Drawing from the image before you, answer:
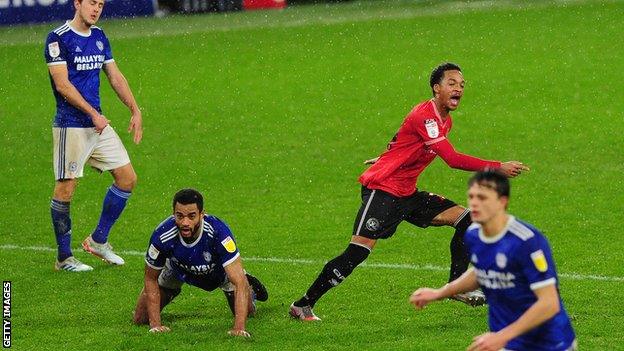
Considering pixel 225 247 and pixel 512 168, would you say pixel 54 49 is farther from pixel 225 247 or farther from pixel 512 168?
pixel 512 168

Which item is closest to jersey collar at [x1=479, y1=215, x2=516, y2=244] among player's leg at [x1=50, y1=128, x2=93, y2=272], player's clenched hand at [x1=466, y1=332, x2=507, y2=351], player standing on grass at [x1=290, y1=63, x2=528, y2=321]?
player's clenched hand at [x1=466, y1=332, x2=507, y2=351]

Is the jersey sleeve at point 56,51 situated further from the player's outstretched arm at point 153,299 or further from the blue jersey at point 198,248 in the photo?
the player's outstretched arm at point 153,299

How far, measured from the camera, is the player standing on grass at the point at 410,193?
36.4 ft

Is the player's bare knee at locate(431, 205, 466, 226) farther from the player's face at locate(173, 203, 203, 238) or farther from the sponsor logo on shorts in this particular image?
the player's face at locate(173, 203, 203, 238)

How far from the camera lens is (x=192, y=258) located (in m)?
10.8

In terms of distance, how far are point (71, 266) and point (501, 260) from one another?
21.5ft

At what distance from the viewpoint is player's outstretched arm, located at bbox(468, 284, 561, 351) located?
7.48 metres

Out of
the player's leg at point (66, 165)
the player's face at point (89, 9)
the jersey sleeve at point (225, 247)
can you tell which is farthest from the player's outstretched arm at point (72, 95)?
the jersey sleeve at point (225, 247)

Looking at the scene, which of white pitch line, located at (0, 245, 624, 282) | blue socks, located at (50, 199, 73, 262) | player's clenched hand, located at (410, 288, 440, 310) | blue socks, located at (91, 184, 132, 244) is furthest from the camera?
blue socks, located at (91, 184, 132, 244)

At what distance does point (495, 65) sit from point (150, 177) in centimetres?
857

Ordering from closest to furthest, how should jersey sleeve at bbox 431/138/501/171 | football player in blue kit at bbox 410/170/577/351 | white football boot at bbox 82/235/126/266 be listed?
football player in blue kit at bbox 410/170/577/351
jersey sleeve at bbox 431/138/501/171
white football boot at bbox 82/235/126/266

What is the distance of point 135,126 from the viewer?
13.2 m

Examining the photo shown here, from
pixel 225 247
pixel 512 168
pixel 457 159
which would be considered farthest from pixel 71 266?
pixel 512 168

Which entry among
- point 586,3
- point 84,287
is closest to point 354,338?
point 84,287
